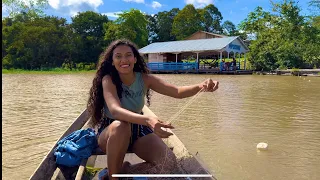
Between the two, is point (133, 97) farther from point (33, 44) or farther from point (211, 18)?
point (211, 18)

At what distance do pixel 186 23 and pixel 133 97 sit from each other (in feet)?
161

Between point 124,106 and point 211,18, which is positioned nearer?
point 124,106

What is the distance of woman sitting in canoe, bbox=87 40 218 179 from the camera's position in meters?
2.49

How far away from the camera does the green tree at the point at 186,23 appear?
49562mm

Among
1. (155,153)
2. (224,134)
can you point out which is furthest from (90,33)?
(155,153)

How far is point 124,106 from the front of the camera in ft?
9.24

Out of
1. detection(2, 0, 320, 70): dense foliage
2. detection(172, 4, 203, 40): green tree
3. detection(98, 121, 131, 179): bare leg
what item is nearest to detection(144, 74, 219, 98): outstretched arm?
detection(98, 121, 131, 179): bare leg

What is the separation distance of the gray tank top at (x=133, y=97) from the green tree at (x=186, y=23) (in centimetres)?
4643

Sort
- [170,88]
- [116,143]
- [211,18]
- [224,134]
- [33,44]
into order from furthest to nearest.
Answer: [211,18] < [33,44] < [224,134] < [170,88] < [116,143]

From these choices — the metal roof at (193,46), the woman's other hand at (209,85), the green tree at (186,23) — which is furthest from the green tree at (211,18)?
the woman's other hand at (209,85)

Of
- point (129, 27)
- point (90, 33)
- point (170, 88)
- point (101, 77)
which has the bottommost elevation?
point (170, 88)

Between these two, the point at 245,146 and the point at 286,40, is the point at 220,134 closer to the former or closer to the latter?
the point at 245,146

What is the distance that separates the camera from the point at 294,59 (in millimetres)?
27922

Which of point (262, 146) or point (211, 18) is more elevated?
point (211, 18)
